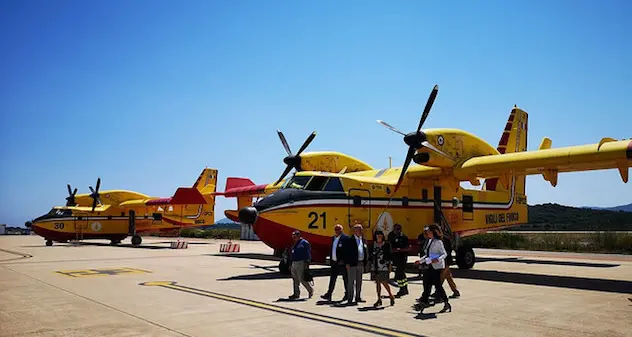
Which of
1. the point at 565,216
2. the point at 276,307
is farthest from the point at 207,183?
the point at 565,216

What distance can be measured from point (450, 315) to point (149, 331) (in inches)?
207

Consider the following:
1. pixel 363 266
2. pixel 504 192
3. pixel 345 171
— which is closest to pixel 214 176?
pixel 345 171

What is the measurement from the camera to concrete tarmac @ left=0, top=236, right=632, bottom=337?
7.85 metres

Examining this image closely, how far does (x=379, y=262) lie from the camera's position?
33.6 ft

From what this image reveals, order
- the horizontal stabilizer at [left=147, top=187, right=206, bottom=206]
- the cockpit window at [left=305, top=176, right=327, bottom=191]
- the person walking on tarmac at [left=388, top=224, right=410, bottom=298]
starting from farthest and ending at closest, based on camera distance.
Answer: the horizontal stabilizer at [left=147, top=187, right=206, bottom=206] < the cockpit window at [left=305, top=176, right=327, bottom=191] < the person walking on tarmac at [left=388, top=224, right=410, bottom=298]

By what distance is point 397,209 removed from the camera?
1859 cm

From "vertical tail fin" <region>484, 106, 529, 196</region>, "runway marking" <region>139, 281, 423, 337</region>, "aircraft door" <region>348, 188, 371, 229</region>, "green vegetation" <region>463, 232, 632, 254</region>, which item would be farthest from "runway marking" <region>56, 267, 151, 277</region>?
"green vegetation" <region>463, 232, 632, 254</region>

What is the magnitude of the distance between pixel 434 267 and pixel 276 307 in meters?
3.22

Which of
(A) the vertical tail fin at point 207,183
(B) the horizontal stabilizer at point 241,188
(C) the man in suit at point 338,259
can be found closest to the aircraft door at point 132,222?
(A) the vertical tail fin at point 207,183

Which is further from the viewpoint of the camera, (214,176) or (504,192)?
(214,176)

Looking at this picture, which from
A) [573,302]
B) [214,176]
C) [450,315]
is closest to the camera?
[450,315]

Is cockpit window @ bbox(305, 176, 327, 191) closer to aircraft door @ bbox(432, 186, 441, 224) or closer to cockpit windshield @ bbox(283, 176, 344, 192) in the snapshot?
cockpit windshield @ bbox(283, 176, 344, 192)

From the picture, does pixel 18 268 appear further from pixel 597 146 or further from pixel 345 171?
pixel 597 146

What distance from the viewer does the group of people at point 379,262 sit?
9.55 meters
